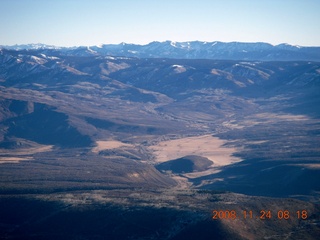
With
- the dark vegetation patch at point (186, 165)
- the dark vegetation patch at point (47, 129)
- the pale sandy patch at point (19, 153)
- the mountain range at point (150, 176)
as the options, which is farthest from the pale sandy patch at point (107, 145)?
the dark vegetation patch at point (186, 165)

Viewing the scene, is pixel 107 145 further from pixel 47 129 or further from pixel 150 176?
pixel 150 176

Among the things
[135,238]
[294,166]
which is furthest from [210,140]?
[135,238]

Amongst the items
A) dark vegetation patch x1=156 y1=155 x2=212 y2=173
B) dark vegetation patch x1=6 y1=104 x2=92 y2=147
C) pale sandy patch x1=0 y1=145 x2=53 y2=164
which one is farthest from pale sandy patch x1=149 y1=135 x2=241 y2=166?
pale sandy patch x1=0 y1=145 x2=53 y2=164

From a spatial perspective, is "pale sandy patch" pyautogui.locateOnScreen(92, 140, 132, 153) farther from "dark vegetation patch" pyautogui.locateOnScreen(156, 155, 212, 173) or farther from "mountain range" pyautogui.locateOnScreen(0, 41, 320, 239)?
"dark vegetation patch" pyautogui.locateOnScreen(156, 155, 212, 173)

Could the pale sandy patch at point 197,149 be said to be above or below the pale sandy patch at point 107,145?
above
